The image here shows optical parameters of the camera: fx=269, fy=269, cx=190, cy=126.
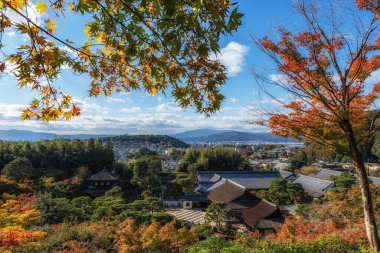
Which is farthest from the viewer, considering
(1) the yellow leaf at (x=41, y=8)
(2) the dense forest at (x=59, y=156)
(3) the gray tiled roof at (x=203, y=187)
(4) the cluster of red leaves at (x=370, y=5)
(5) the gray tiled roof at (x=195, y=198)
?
(2) the dense forest at (x=59, y=156)

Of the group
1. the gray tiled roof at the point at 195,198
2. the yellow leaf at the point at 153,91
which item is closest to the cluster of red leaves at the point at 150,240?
the yellow leaf at the point at 153,91

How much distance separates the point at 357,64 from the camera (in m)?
4.59

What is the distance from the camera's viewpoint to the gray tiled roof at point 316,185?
20.1 m

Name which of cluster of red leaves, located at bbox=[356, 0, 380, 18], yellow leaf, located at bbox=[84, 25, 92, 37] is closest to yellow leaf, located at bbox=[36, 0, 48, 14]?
yellow leaf, located at bbox=[84, 25, 92, 37]

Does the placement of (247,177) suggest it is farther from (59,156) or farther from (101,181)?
(59,156)

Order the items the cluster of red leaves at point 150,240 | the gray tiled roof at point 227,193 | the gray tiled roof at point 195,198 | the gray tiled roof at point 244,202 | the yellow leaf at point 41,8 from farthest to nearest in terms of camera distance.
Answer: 1. the gray tiled roof at point 195,198
2. the gray tiled roof at point 227,193
3. the gray tiled roof at point 244,202
4. the cluster of red leaves at point 150,240
5. the yellow leaf at point 41,8

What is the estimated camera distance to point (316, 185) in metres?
21.6

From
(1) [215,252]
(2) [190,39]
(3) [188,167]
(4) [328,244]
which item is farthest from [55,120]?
(3) [188,167]

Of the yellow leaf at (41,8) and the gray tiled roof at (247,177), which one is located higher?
the yellow leaf at (41,8)

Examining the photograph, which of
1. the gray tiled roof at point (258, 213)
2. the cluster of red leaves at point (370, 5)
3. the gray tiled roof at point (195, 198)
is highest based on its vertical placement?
the cluster of red leaves at point (370, 5)

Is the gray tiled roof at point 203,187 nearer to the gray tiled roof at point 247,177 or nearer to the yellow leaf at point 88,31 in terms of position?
the gray tiled roof at point 247,177

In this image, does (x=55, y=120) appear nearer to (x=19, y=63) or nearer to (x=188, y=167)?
(x=19, y=63)

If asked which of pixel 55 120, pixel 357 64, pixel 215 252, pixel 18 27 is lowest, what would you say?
pixel 215 252

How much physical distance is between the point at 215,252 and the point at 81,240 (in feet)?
15.7
